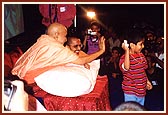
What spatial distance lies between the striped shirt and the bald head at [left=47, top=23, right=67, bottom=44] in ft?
1.24

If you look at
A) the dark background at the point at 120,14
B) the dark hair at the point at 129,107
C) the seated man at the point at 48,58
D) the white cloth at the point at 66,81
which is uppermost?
the dark background at the point at 120,14

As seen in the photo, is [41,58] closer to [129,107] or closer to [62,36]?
[62,36]

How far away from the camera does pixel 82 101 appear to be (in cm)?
207

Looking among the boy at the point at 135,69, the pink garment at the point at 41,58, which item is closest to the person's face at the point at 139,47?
the boy at the point at 135,69

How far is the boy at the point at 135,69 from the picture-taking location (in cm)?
210

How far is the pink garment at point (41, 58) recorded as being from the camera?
6.86 feet

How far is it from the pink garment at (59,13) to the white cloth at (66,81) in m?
0.27

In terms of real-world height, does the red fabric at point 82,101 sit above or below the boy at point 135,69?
below

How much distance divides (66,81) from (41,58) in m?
0.21

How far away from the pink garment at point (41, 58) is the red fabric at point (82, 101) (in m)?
0.11

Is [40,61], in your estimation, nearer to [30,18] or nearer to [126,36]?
[30,18]

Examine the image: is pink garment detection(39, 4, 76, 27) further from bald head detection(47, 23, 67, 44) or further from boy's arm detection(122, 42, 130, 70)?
boy's arm detection(122, 42, 130, 70)

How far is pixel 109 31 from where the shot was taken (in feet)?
6.91

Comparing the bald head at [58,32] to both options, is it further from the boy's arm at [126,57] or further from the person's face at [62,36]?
the boy's arm at [126,57]
